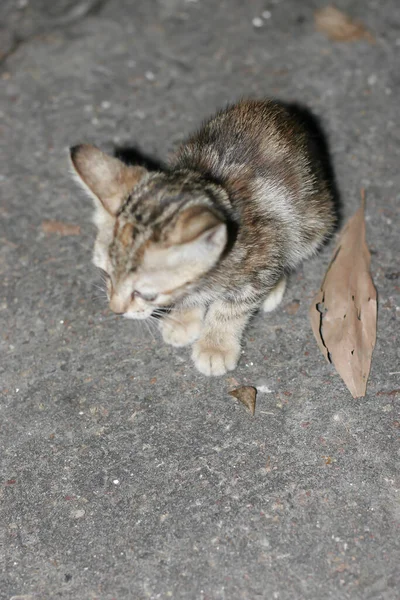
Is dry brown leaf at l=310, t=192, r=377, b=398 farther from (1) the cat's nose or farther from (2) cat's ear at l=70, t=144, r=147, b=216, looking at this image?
(2) cat's ear at l=70, t=144, r=147, b=216

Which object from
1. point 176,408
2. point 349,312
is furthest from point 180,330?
point 349,312

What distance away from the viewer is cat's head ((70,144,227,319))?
240 cm

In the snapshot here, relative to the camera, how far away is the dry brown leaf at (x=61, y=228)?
374 centimetres

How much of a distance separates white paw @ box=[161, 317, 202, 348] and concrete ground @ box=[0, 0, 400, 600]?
60 millimetres

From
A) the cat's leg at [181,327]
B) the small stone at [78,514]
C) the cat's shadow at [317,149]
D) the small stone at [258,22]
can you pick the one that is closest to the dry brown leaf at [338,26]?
the small stone at [258,22]

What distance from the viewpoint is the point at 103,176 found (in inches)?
109

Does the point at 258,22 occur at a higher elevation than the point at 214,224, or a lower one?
lower

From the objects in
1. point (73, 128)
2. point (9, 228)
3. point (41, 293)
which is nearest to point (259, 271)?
point (41, 293)

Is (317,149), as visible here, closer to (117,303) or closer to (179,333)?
(179,333)

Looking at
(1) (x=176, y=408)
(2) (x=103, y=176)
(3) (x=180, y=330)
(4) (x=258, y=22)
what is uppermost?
(2) (x=103, y=176)

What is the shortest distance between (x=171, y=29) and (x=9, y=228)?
2.14m

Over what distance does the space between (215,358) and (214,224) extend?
0.95 meters

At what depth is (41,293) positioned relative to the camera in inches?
137

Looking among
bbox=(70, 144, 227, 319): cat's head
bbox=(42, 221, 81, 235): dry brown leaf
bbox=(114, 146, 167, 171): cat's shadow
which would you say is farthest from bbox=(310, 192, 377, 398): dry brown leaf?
bbox=(42, 221, 81, 235): dry brown leaf
